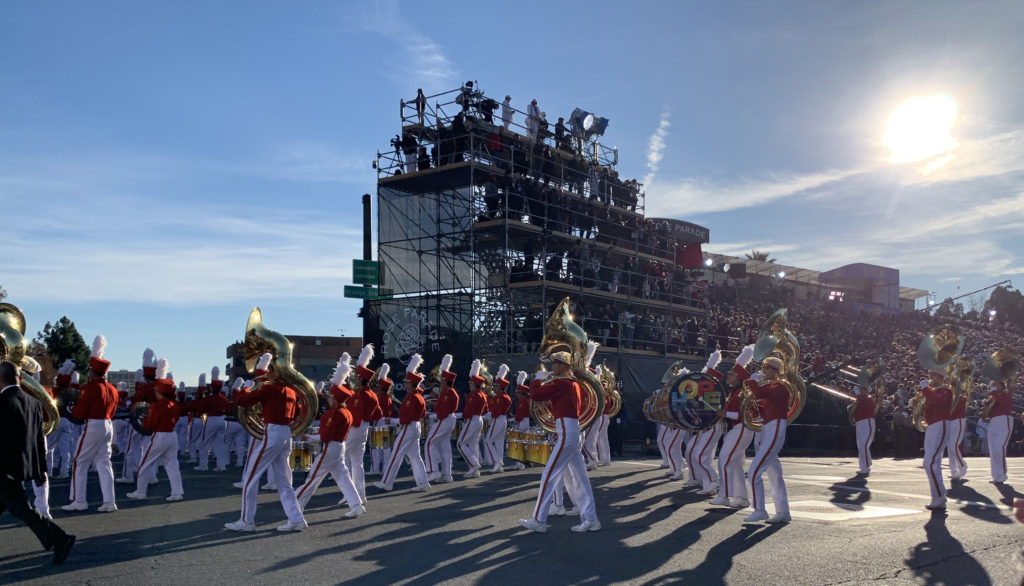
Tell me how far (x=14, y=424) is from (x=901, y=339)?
4193 centimetres

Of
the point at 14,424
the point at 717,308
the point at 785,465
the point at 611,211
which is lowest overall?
the point at 785,465

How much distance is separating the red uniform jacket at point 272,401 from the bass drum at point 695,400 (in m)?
6.47

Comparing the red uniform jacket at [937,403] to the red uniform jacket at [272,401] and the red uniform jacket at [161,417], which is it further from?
the red uniform jacket at [161,417]

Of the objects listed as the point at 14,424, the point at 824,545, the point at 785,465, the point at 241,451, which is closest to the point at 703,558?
the point at 824,545

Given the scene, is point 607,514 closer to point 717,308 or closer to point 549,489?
point 549,489

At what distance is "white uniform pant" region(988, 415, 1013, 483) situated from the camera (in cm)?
1420

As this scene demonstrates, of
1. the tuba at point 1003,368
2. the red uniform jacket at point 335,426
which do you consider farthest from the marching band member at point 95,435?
the tuba at point 1003,368

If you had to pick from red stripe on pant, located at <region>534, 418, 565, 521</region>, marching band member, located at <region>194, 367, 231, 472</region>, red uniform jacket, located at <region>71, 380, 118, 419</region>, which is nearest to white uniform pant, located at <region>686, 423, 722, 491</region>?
red stripe on pant, located at <region>534, 418, 565, 521</region>

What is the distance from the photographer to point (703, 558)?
295 inches

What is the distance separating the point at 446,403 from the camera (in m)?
13.8

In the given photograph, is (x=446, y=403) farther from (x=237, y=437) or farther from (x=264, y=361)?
(x=237, y=437)

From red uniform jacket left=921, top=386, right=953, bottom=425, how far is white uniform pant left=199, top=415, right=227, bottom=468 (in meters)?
12.7

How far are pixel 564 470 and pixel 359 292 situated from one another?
23115mm

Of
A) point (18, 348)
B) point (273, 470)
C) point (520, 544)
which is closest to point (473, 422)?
point (273, 470)
